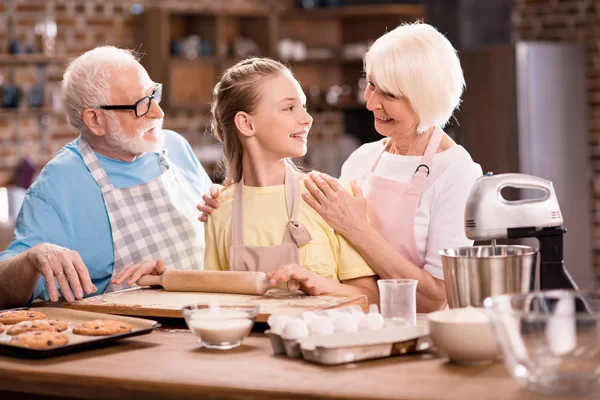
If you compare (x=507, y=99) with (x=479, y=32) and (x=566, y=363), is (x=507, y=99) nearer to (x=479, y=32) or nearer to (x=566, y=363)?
(x=479, y=32)

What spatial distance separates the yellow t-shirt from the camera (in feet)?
7.75

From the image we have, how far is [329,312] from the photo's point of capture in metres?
1.73

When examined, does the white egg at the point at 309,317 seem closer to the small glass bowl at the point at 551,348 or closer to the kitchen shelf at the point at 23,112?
the small glass bowl at the point at 551,348

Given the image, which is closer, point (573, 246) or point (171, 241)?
point (171, 241)

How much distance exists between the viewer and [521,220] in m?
1.84

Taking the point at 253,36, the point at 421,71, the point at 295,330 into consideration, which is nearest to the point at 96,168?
the point at 421,71

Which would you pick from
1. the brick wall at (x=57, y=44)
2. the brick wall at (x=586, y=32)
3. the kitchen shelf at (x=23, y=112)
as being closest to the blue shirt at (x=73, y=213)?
the kitchen shelf at (x=23, y=112)

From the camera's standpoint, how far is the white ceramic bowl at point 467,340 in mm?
1515

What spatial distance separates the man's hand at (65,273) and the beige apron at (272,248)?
41 centimetres

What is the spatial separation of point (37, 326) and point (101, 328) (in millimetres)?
165

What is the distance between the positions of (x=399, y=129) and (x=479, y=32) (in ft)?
12.0

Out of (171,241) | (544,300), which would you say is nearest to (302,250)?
(171,241)

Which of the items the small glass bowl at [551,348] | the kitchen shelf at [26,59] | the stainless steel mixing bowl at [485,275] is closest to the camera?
the small glass bowl at [551,348]

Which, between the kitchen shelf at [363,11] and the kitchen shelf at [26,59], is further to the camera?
the kitchen shelf at [363,11]
